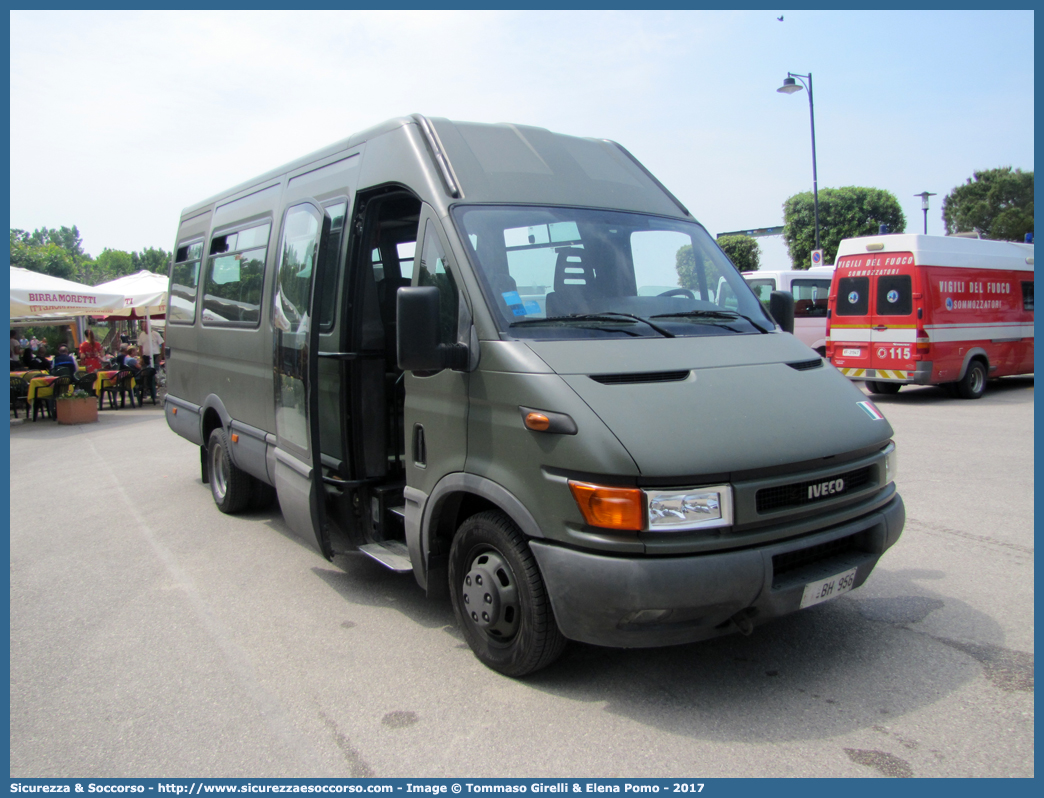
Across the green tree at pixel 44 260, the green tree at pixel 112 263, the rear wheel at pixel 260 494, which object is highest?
the green tree at pixel 112 263

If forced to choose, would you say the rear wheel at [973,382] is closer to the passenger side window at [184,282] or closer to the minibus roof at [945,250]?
the minibus roof at [945,250]

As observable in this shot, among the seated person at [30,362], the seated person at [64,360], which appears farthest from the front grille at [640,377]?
the seated person at [30,362]

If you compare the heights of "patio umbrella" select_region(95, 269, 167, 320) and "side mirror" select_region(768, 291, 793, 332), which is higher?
"patio umbrella" select_region(95, 269, 167, 320)

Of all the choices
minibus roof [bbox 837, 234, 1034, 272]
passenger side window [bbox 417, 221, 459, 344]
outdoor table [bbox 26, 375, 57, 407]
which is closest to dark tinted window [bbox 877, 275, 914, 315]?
minibus roof [bbox 837, 234, 1034, 272]

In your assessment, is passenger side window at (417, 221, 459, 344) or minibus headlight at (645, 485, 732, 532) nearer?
minibus headlight at (645, 485, 732, 532)

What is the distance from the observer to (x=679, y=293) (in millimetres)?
4332

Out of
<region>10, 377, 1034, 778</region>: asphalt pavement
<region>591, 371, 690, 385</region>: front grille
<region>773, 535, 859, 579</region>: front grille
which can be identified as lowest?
<region>10, 377, 1034, 778</region>: asphalt pavement

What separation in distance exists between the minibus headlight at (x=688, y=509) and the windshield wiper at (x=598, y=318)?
0.98 meters

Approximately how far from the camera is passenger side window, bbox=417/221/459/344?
3895mm

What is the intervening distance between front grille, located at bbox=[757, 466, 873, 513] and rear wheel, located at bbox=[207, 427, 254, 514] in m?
4.93

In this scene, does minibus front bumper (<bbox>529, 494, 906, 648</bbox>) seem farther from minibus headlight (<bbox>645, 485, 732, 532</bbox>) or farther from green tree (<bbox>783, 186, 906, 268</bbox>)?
green tree (<bbox>783, 186, 906, 268</bbox>)

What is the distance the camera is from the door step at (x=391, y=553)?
14.4 feet

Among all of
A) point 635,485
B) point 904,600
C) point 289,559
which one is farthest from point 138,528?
point 904,600
